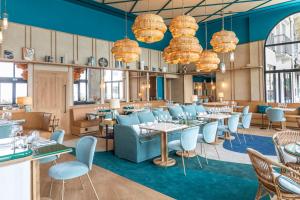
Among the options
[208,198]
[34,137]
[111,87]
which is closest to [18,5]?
[111,87]

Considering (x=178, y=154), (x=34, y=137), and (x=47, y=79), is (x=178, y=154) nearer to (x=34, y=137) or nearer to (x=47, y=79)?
(x=34, y=137)

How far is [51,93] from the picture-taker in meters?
7.86

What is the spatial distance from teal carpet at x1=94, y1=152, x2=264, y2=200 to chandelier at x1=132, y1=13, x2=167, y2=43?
2.75m

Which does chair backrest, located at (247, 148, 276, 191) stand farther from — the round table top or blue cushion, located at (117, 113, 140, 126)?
blue cushion, located at (117, 113, 140, 126)

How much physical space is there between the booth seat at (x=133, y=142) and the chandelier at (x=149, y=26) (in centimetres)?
202

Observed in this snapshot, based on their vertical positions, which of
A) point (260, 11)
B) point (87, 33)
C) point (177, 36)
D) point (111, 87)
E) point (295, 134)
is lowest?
point (295, 134)

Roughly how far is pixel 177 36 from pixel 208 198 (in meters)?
3.49

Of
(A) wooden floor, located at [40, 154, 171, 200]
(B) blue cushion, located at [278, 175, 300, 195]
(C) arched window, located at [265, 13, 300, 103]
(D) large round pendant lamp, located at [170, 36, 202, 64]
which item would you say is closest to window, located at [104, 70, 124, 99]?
(D) large round pendant lamp, located at [170, 36, 202, 64]

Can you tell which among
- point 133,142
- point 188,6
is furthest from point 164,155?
point 188,6

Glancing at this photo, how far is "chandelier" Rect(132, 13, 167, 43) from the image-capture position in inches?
163

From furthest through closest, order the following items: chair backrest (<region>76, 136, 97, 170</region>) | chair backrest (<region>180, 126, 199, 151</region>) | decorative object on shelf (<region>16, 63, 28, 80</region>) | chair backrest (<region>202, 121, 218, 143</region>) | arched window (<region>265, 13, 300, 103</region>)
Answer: arched window (<region>265, 13, 300, 103</region>)
decorative object on shelf (<region>16, 63, 28, 80</region>)
chair backrest (<region>202, 121, 218, 143</region>)
chair backrest (<region>180, 126, 199, 151</region>)
chair backrest (<region>76, 136, 97, 170</region>)

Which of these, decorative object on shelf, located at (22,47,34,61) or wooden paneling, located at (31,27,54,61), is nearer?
decorative object on shelf, located at (22,47,34,61)

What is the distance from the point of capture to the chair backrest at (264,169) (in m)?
2.11

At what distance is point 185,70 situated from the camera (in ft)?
43.2
